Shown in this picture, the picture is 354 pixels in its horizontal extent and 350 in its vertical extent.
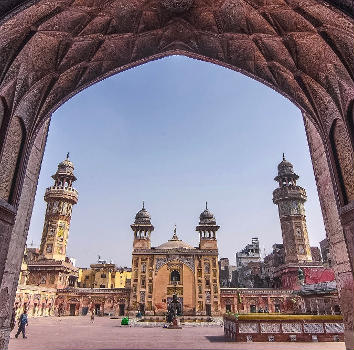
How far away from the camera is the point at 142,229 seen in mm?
37938

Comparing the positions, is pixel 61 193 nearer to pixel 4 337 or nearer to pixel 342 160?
pixel 4 337

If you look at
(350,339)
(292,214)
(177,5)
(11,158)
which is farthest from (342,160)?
(292,214)

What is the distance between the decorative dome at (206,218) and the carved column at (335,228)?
30.3 metres

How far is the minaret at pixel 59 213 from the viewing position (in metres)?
38.2

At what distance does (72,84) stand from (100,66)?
843mm

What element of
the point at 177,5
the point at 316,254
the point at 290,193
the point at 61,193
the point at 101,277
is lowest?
the point at 101,277

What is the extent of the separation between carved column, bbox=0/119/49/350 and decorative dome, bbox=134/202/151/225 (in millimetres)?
31165

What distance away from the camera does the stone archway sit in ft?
19.6

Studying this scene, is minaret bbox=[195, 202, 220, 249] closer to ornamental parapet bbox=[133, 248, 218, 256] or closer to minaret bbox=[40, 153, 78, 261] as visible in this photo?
ornamental parapet bbox=[133, 248, 218, 256]

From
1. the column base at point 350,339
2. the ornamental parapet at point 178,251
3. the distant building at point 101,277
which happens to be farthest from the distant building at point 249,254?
the column base at point 350,339

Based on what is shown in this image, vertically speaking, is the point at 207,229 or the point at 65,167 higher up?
the point at 65,167

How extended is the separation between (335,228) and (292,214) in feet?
113

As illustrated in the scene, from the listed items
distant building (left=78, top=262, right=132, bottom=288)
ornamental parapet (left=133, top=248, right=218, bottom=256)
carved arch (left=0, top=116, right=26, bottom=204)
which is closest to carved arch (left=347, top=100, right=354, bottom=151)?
carved arch (left=0, top=116, right=26, bottom=204)

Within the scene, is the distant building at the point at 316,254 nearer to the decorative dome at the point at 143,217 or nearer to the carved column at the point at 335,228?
the decorative dome at the point at 143,217
